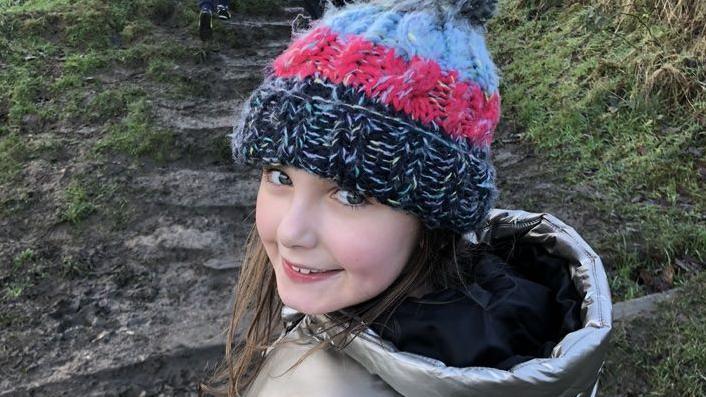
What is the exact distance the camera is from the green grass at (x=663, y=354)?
8.03ft

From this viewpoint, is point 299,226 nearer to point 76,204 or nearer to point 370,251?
point 370,251

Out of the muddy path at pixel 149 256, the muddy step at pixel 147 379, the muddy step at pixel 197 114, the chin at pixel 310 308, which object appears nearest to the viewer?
the chin at pixel 310 308

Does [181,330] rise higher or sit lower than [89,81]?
lower

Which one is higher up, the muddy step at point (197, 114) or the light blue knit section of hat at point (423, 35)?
the light blue knit section of hat at point (423, 35)

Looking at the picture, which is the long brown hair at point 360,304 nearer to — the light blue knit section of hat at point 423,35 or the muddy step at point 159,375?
the light blue knit section of hat at point 423,35

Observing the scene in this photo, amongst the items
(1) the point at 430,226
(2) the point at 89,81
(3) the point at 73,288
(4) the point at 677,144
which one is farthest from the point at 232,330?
(2) the point at 89,81

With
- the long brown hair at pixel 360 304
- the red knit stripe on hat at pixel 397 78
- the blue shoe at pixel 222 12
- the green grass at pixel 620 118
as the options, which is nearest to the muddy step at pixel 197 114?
the blue shoe at pixel 222 12

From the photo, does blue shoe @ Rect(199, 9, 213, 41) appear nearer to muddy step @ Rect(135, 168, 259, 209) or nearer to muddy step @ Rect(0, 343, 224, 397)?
muddy step @ Rect(135, 168, 259, 209)

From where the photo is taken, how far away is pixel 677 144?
398cm

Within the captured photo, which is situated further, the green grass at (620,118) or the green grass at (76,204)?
the green grass at (76,204)

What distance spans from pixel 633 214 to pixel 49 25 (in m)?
5.33

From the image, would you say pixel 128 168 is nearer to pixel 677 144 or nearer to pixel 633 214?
pixel 633 214

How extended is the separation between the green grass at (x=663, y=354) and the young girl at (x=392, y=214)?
4.08ft

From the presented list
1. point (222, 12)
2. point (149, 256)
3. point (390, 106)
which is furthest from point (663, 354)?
point (222, 12)
